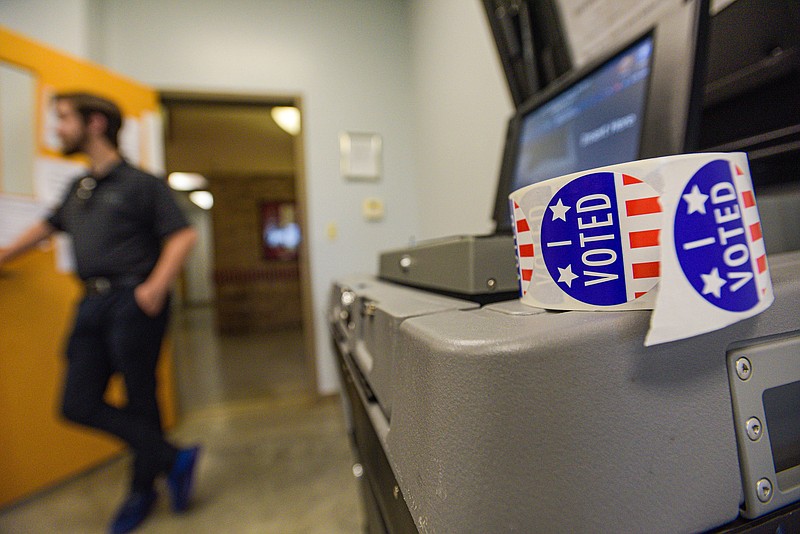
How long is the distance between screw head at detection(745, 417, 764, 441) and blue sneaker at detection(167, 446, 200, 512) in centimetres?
154

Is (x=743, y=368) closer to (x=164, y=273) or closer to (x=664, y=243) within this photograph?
(x=664, y=243)

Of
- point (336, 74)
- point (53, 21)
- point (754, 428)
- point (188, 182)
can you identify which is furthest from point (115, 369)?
point (188, 182)

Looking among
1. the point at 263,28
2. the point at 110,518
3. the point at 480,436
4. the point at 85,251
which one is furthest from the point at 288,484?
the point at 263,28

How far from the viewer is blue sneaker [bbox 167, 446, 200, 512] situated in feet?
4.14

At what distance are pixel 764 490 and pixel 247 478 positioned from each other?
5.31 feet

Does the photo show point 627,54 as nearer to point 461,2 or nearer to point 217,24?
point 461,2

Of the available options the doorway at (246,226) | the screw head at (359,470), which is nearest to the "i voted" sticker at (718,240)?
the screw head at (359,470)

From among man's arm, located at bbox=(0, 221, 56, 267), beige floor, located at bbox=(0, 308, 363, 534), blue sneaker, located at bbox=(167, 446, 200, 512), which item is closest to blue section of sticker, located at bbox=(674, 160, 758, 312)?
beige floor, located at bbox=(0, 308, 363, 534)

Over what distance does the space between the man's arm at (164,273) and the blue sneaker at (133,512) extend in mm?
642

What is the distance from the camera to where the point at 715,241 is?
0.25 meters

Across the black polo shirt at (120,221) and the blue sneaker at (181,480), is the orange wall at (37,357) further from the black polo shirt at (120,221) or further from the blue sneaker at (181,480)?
the blue sneaker at (181,480)

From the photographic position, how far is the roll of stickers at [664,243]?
0.24 metres

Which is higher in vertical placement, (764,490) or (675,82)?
(675,82)

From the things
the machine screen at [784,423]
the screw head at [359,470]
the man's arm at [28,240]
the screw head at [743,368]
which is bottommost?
the screw head at [359,470]
